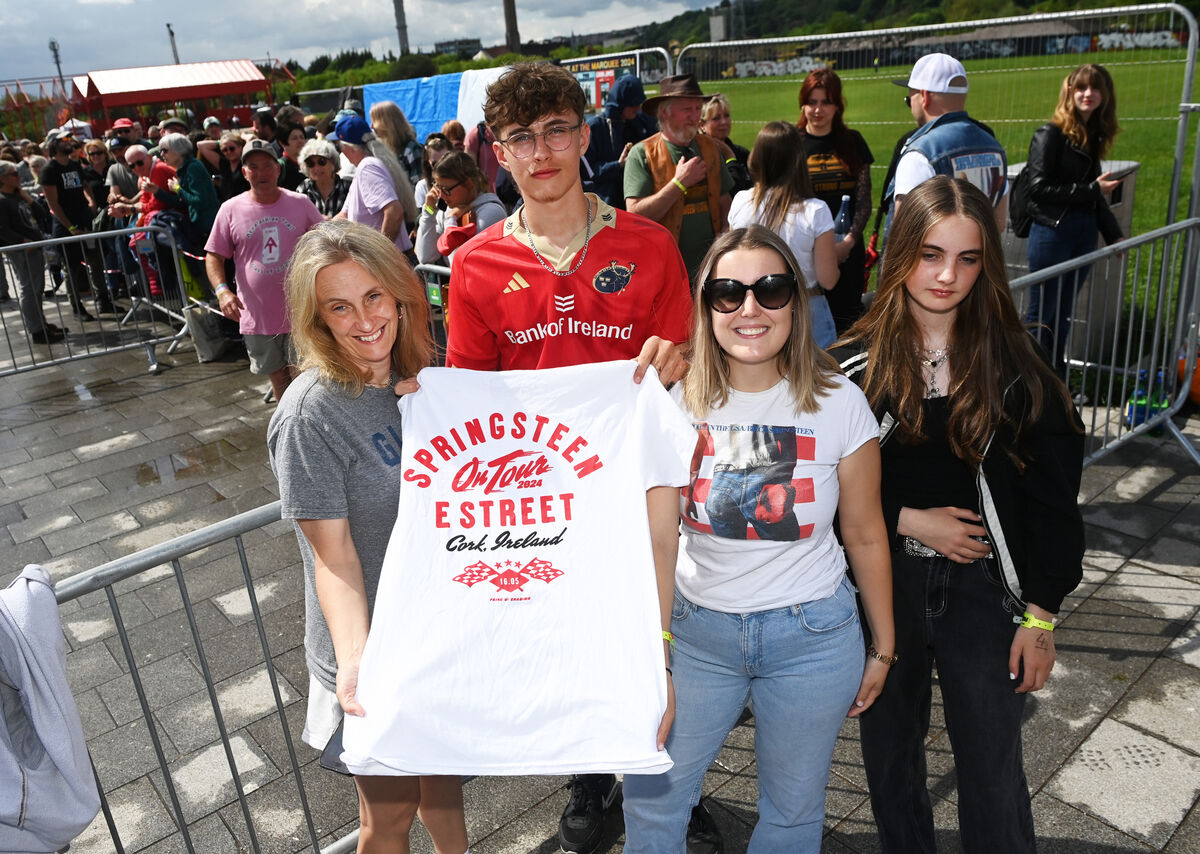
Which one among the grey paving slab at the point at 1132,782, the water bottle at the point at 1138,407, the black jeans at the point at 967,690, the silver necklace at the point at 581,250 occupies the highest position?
the silver necklace at the point at 581,250

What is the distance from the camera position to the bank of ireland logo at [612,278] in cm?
258

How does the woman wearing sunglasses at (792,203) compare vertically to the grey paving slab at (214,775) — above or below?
above

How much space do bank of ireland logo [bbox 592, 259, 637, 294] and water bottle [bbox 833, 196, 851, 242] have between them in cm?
394

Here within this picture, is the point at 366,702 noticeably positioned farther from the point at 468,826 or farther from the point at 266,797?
the point at 266,797

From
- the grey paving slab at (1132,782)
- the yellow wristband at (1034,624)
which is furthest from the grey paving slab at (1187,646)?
the yellow wristband at (1034,624)

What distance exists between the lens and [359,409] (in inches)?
87.0

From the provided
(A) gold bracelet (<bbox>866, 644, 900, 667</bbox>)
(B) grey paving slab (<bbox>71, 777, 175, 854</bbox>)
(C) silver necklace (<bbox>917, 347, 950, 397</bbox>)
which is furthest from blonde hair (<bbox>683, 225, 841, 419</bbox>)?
(B) grey paving slab (<bbox>71, 777, 175, 854</bbox>)

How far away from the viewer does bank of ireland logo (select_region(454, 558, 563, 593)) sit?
2014mm

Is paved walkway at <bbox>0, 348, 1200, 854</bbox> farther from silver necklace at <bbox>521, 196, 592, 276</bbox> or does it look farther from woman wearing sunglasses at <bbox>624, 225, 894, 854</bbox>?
silver necklace at <bbox>521, 196, 592, 276</bbox>

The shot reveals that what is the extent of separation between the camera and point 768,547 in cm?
225

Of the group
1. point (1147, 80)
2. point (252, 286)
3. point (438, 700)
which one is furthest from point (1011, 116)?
point (438, 700)

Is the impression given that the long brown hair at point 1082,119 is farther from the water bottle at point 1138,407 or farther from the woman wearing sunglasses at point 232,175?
the woman wearing sunglasses at point 232,175

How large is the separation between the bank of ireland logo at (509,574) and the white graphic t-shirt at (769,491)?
0.46m

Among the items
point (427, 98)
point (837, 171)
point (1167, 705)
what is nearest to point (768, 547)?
point (1167, 705)
